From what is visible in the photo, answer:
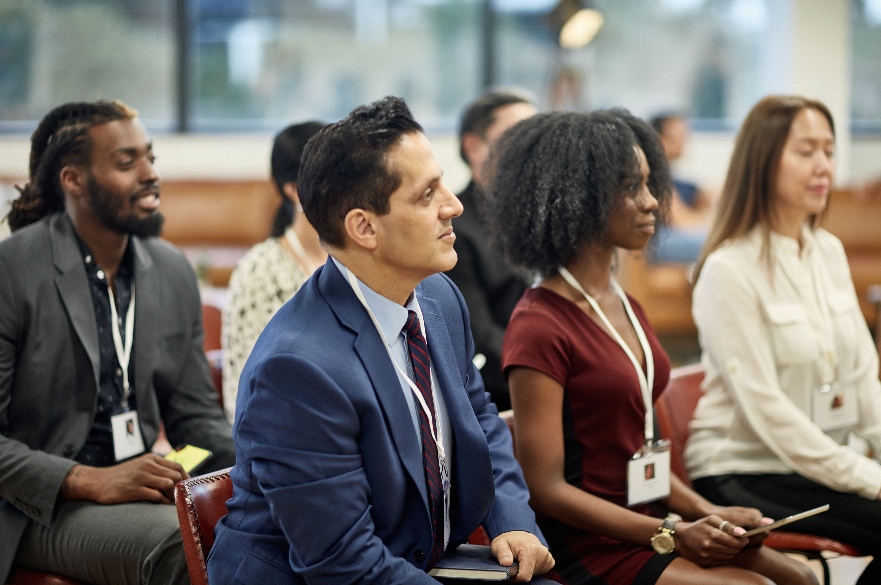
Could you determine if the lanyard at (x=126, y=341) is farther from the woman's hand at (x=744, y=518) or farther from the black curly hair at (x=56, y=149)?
the woman's hand at (x=744, y=518)

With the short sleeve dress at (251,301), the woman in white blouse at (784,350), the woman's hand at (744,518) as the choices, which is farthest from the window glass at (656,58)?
the woman's hand at (744,518)

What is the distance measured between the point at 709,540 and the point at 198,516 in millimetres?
969

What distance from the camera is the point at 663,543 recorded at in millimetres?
1951

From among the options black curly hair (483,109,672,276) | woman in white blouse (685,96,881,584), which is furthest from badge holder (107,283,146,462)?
woman in white blouse (685,96,881,584)

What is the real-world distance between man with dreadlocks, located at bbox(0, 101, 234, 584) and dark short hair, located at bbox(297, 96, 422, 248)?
0.82 meters

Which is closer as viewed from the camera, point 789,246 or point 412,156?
point 412,156

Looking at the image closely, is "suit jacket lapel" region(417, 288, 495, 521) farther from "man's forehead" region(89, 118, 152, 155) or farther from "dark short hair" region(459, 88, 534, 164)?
"dark short hair" region(459, 88, 534, 164)

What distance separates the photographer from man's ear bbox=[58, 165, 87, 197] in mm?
2391

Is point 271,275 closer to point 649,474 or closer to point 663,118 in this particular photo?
point 649,474

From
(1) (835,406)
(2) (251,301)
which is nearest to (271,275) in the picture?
(2) (251,301)

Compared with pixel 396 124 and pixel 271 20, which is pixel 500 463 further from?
pixel 271 20

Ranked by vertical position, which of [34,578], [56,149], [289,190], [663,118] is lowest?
[34,578]

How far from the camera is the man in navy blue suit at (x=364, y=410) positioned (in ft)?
4.77

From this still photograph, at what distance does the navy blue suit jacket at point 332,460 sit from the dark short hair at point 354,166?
0.10 meters
